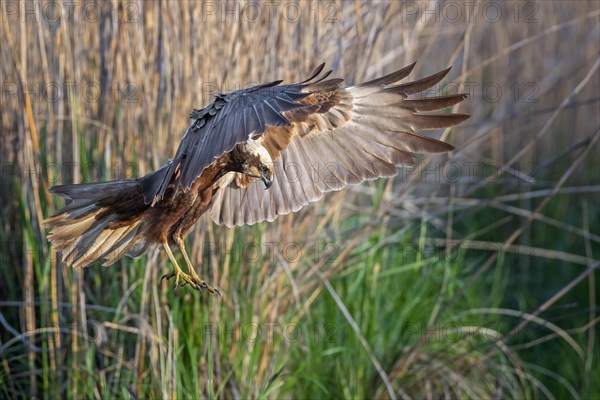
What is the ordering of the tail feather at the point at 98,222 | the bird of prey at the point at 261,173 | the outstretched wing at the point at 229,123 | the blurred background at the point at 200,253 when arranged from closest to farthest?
the outstretched wing at the point at 229,123 → the bird of prey at the point at 261,173 → the tail feather at the point at 98,222 → the blurred background at the point at 200,253

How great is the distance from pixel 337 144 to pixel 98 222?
924 mm

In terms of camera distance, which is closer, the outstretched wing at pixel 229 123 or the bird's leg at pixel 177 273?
the outstretched wing at pixel 229 123

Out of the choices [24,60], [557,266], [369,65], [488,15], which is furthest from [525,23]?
[24,60]

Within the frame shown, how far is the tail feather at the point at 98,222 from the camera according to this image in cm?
333

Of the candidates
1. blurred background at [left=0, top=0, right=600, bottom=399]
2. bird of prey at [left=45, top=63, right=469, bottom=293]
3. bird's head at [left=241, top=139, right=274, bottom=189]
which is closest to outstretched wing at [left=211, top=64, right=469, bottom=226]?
bird of prey at [left=45, top=63, right=469, bottom=293]

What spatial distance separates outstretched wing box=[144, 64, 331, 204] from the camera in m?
2.66

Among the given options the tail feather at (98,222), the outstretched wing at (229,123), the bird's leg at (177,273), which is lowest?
the bird's leg at (177,273)

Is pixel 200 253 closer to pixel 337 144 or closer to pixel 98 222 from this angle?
pixel 98 222

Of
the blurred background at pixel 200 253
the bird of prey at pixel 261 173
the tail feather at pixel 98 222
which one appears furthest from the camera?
the blurred background at pixel 200 253

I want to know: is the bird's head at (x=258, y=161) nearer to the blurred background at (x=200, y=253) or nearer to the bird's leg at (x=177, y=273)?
the bird's leg at (x=177, y=273)

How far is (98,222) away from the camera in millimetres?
3412

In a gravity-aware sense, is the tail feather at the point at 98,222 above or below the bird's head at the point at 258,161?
below

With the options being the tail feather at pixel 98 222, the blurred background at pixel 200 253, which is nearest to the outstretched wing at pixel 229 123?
the tail feather at pixel 98 222

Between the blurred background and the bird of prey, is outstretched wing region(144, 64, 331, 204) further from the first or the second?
the blurred background
